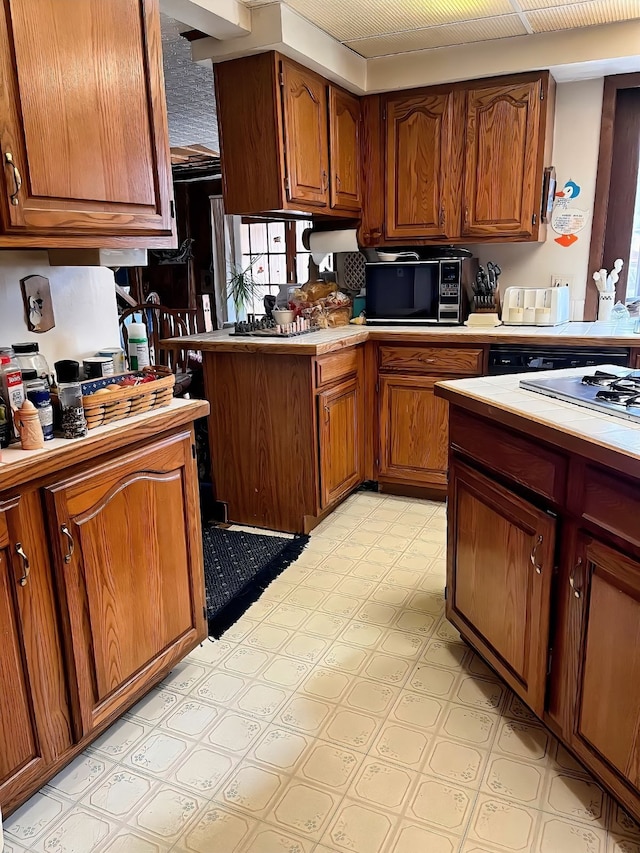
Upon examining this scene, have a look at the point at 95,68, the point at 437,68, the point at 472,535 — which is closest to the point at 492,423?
the point at 472,535

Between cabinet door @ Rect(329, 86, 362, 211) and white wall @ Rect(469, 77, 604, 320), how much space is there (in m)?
0.81

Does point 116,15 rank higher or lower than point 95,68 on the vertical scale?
higher

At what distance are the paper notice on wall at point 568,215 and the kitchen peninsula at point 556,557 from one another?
1934mm

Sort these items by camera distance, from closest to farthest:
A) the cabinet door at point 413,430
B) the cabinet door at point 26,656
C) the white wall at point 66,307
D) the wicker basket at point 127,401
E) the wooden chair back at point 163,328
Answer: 1. the cabinet door at point 26,656
2. the wicker basket at point 127,401
3. the white wall at point 66,307
4. the cabinet door at point 413,430
5. the wooden chair back at point 163,328

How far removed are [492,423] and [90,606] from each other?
1159 mm

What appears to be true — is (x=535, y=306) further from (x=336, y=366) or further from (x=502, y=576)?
(x=502, y=576)

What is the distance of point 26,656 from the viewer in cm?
142

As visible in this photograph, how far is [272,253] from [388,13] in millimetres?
4418

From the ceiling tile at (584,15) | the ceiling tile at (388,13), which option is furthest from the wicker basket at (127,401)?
the ceiling tile at (584,15)

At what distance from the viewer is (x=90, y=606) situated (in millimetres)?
1574

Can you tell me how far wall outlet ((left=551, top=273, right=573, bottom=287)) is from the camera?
139 inches

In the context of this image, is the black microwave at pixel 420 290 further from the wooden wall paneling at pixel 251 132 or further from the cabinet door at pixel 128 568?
the cabinet door at pixel 128 568

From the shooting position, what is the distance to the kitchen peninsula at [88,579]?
54.8 inches

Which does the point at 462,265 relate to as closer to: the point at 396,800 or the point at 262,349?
the point at 262,349
